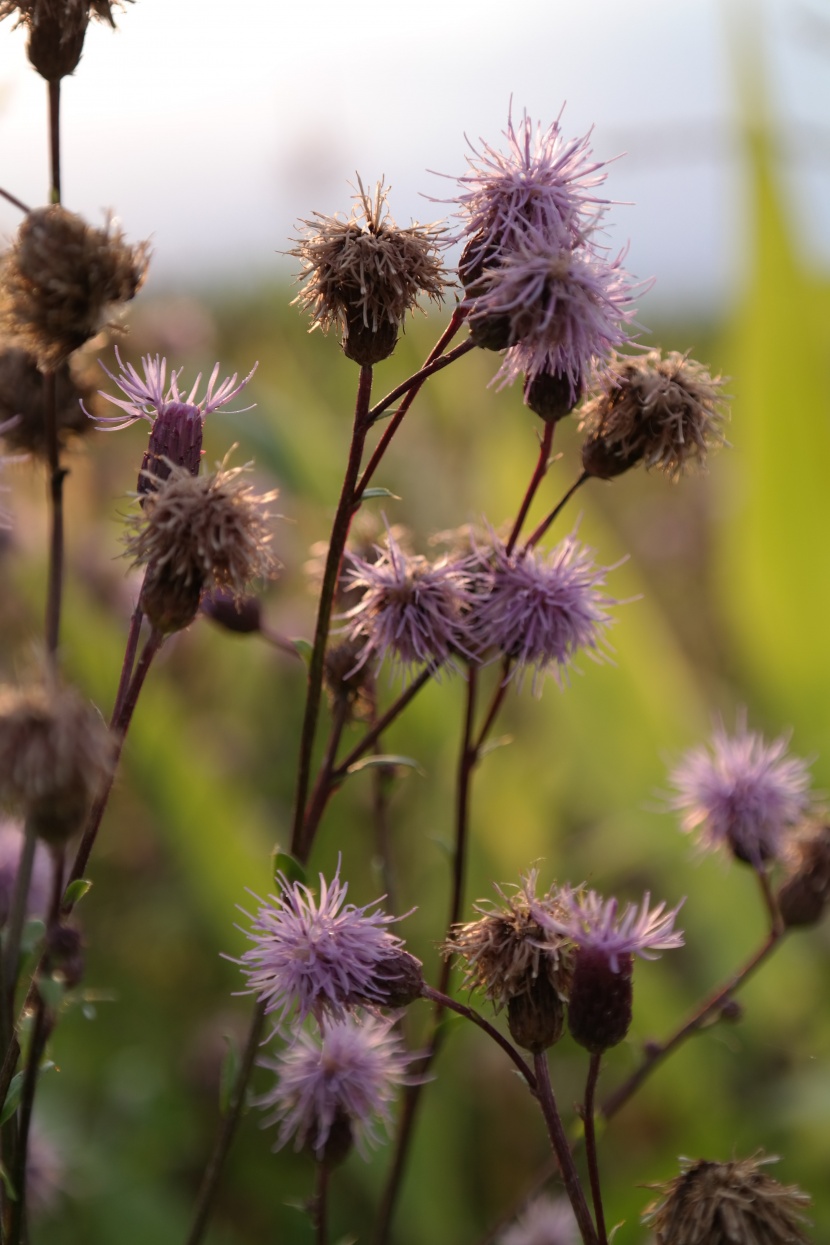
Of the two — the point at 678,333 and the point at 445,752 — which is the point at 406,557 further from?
the point at 678,333

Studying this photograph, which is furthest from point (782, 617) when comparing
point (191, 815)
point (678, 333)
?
point (678, 333)

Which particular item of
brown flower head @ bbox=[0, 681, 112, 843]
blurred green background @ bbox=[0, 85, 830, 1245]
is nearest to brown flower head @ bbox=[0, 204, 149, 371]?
brown flower head @ bbox=[0, 681, 112, 843]

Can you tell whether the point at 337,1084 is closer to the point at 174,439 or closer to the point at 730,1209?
the point at 730,1209

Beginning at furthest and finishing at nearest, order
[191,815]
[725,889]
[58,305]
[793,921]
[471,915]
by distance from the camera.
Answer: [725,889]
[471,915]
[191,815]
[793,921]
[58,305]

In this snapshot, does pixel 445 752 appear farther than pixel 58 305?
Yes

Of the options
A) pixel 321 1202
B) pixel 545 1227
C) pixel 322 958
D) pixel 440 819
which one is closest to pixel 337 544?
pixel 322 958

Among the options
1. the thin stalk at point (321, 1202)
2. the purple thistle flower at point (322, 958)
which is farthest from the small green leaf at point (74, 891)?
the thin stalk at point (321, 1202)

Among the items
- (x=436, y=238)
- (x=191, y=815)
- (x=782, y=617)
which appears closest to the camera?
(x=436, y=238)

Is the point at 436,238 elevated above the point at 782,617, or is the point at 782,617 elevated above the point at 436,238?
the point at 782,617
